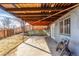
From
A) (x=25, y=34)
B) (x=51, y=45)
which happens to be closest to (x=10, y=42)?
(x=25, y=34)

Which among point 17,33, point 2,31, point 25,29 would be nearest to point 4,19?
point 2,31

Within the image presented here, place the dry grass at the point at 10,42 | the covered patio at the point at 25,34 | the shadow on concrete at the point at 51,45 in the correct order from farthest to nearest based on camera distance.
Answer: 1. the shadow on concrete at the point at 51,45
2. the dry grass at the point at 10,42
3. the covered patio at the point at 25,34

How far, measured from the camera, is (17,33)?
15.6 ft

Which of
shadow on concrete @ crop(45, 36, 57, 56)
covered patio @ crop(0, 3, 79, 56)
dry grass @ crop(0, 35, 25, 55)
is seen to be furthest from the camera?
shadow on concrete @ crop(45, 36, 57, 56)

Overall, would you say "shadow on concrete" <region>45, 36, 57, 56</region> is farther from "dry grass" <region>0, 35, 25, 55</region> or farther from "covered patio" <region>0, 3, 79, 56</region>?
"dry grass" <region>0, 35, 25, 55</region>

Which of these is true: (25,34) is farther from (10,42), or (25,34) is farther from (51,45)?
(51,45)

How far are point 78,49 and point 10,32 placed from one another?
2355 millimetres

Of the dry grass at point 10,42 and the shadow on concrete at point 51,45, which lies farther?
the shadow on concrete at point 51,45

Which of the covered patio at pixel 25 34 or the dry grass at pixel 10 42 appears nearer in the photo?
the covered patio at pixel 25 34

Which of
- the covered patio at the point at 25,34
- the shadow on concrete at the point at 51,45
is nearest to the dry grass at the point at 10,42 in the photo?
the covered patio at the point at 25,34

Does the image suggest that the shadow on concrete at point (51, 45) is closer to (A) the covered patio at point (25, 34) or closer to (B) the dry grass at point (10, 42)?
(A) the covered patio at point (25, 34)

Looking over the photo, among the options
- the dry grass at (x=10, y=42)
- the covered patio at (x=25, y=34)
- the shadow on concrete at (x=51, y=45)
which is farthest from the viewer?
the shadow on concrete at (x=51, y=45)

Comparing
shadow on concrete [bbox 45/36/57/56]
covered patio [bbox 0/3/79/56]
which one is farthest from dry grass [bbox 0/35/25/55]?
shadow on concrete [bbox 45/36/57/56]

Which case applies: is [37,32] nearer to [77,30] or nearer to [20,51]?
[20,51]
